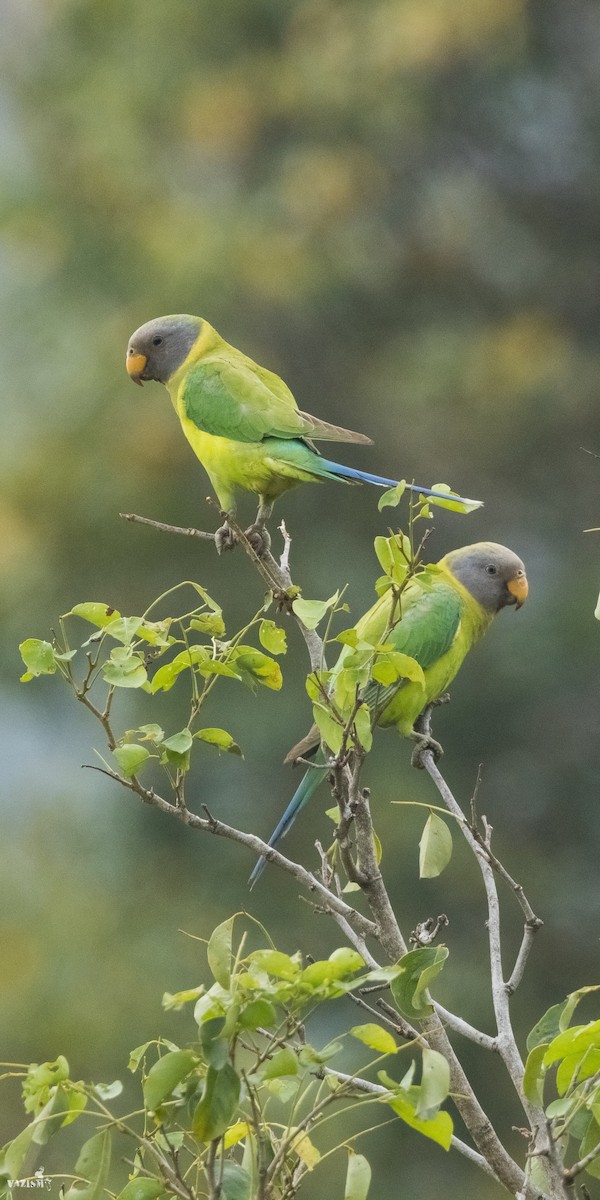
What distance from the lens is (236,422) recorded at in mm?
2688

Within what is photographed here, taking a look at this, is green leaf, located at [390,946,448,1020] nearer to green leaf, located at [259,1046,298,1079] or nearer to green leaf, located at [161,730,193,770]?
green leaf, located at [259,1046,298,1079]

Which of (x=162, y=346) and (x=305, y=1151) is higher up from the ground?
(x=162, y=346)

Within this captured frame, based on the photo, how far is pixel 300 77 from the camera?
6844 millimetres

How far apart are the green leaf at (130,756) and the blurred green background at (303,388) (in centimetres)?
488

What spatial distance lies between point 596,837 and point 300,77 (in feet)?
12.5

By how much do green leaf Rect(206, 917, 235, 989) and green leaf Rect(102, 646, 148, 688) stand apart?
0.27 m

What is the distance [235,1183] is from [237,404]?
1.66m

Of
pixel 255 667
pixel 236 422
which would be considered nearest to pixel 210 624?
pixel 255 667

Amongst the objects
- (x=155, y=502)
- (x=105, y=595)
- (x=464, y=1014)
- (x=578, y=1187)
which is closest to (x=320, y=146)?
(x=155, y=502)

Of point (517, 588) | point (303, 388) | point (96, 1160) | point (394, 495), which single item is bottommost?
point (303, 388)

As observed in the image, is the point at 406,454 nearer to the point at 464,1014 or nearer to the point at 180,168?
the point at 180,168

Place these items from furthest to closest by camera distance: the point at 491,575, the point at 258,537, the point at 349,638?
1. the point at 491,575
2. the point at 258,537
3. the point at 349,638

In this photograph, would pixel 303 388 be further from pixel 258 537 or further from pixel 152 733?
pixel 152 733
